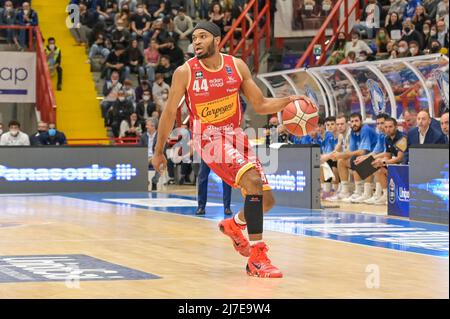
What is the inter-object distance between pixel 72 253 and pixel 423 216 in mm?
6567

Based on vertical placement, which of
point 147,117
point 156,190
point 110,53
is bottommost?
point 156,190

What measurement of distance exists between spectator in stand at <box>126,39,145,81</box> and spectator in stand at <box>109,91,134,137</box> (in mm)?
1637

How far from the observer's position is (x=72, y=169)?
A: 24.4 metres

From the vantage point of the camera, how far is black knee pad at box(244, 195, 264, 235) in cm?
961

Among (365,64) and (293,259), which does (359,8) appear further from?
(293,259)

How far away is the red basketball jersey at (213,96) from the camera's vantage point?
32.9 feet

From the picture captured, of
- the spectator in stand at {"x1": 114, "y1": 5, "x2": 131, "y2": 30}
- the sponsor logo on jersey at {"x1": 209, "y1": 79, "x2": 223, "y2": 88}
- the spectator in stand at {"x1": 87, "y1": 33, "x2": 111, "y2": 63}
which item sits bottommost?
the sponsor logo on jersey at {"x1": 209, "y1": 79, "x2": 223, "y2": 88}

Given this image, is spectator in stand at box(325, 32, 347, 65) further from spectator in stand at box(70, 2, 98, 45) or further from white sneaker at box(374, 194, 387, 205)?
spectator in stand at box(70, 2, 98, 45)

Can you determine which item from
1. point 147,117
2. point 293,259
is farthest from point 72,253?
point 147,117

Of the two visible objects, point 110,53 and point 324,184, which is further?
point 110,53

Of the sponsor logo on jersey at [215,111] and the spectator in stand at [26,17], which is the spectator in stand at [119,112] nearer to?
the spectator in stand at [26,17]

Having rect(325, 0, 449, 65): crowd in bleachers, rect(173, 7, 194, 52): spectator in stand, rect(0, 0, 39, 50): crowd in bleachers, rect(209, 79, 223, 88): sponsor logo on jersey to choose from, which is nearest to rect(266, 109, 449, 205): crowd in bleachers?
rect(325, 0, 449, 65): crowd in bleachers
